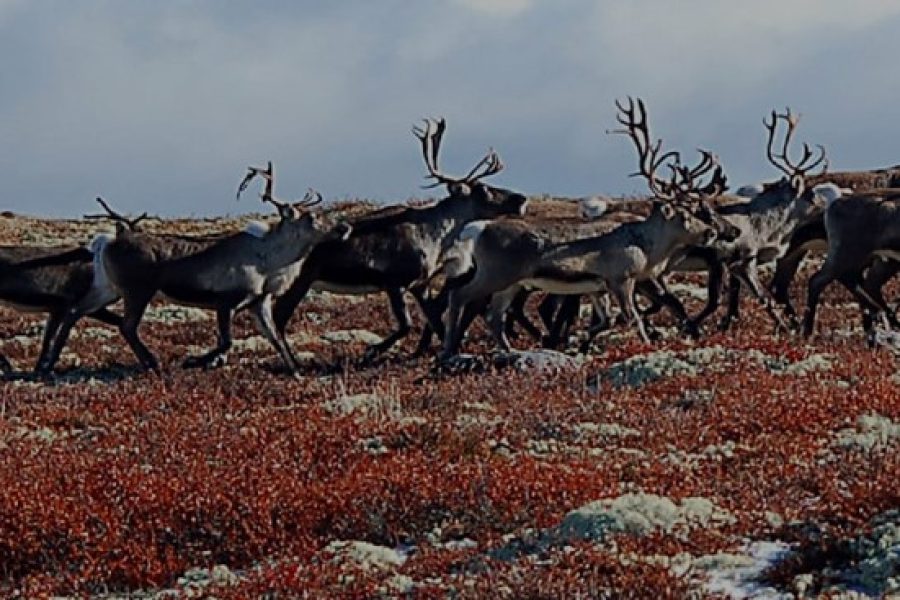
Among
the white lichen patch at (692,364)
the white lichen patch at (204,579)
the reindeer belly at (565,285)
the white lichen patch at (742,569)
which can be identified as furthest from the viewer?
the reindeer belly at (565,285)

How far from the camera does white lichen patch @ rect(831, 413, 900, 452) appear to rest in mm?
8469

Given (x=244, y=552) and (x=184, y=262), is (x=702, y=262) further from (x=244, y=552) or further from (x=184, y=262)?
(x=244, y=552)

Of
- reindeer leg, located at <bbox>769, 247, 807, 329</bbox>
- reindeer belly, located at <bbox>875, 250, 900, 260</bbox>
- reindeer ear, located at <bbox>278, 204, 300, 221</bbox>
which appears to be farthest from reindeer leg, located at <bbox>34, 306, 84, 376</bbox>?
reindeer belly, located at <bbox>875, 250, 900, 260</bbox>

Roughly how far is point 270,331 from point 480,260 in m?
2.18

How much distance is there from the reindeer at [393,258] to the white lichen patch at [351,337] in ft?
2.35

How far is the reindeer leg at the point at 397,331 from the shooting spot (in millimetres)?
16414

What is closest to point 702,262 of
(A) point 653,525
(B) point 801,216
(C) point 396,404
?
(B) point 801,216

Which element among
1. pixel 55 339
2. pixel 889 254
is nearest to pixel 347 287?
pixel 55 339

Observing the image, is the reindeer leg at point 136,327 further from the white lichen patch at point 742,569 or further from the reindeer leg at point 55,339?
the white lichen patch at point 742,569

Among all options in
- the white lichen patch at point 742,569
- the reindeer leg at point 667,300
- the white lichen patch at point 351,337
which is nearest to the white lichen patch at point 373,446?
the white lichen patch at point 742,569

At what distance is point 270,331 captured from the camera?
1582cm

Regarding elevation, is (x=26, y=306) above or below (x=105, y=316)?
above

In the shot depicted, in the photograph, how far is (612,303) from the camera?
1989cm

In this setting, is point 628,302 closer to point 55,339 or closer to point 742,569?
point 55,339
